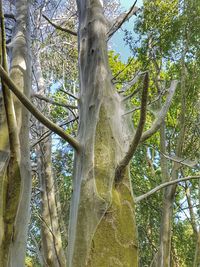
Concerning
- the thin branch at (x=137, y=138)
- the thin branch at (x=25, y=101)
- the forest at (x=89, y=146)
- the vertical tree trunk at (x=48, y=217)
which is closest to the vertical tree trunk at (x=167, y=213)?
the forest at (x=89, y=146)

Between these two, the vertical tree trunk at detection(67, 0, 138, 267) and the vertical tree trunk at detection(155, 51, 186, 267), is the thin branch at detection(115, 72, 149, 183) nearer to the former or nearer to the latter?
the vertical tree trunk at detection(67, 0, 138, 267)

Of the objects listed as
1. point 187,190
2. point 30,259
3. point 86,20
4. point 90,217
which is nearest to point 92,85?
point 86,20

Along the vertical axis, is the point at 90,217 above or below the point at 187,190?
below

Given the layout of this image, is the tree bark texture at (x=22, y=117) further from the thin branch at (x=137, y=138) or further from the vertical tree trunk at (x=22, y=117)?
the thin branch at (x=137, y=138)

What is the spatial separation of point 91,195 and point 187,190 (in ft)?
25.7

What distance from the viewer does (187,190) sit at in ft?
29.4

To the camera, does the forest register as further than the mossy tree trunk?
No

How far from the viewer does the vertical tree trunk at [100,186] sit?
4.49ft

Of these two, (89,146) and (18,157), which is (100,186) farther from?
(18,157)

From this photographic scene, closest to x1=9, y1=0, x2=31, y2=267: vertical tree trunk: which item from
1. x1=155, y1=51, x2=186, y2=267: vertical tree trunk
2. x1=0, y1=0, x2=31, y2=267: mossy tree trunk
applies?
x1=0, y1=0, x2=31, y2=267: mossy tree trunk

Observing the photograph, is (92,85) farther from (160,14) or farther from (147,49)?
(160,14)

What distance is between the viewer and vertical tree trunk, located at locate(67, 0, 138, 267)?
1.37 m

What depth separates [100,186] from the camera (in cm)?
150

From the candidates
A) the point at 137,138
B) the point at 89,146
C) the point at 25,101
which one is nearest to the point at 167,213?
the point at 89,146
